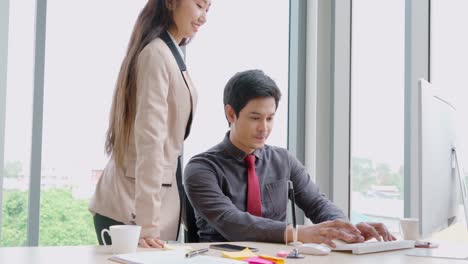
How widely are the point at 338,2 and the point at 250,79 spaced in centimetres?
125

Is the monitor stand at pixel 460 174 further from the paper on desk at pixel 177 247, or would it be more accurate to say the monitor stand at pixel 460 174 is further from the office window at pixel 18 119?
the office window at pixel 18 119

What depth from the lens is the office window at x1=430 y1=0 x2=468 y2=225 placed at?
7.38 feet

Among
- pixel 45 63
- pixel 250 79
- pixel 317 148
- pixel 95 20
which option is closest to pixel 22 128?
pixel 45 63

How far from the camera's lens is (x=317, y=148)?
298cm

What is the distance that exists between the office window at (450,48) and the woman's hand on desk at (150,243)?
4.16 feet

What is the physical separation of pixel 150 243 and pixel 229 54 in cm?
164

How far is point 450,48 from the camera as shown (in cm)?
236

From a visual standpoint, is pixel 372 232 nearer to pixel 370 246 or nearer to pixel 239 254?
pixel 370 246

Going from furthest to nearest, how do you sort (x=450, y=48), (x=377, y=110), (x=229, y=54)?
(x=229, y=54) → (x=377, y=110) → (x=450, y=48)

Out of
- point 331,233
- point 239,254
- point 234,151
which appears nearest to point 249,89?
point 234,151

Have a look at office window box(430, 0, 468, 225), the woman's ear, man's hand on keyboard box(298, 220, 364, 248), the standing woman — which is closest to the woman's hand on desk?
the standing woman

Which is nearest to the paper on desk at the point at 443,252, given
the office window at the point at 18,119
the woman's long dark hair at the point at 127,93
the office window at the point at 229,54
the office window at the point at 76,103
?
the woman's long dark hair at the point at 127,93

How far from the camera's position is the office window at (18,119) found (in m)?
2.50

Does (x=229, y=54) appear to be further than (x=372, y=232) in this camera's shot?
Yes
